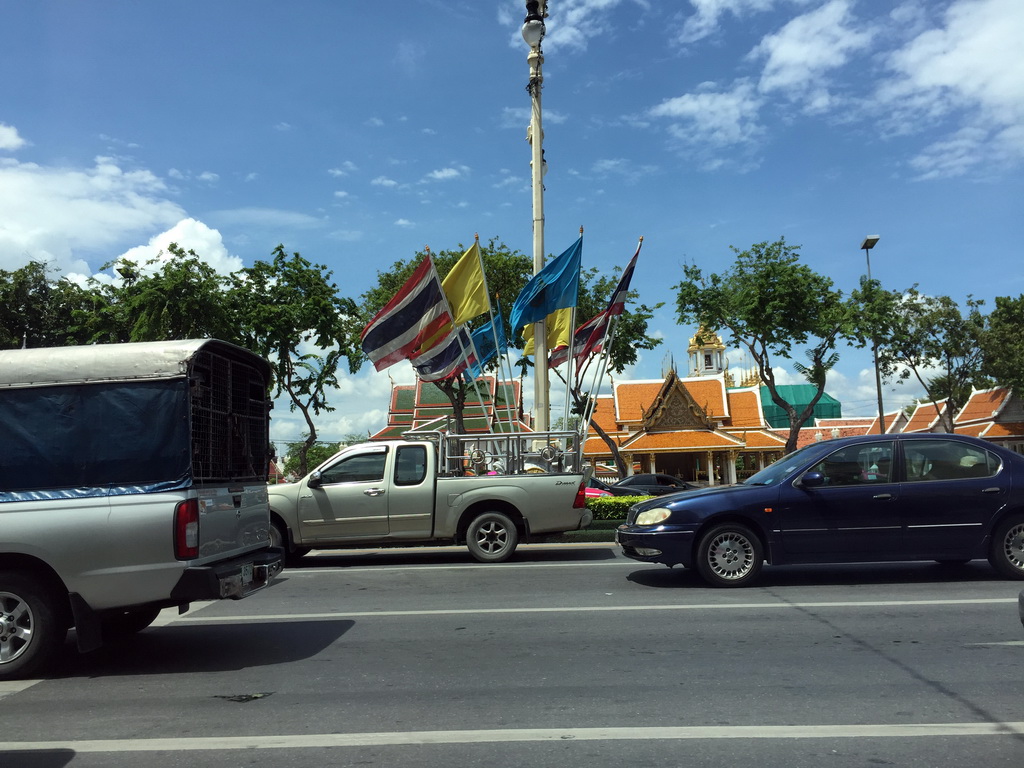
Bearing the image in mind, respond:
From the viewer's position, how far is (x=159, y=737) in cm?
492

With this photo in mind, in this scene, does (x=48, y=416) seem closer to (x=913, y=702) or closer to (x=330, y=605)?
(x=330, y=605)

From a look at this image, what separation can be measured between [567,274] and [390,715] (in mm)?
12354

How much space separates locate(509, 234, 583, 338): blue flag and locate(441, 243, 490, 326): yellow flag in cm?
89

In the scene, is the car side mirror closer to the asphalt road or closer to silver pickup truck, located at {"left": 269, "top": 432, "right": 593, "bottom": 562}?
the asphalt road

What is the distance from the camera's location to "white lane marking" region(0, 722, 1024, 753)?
4656 millimetres

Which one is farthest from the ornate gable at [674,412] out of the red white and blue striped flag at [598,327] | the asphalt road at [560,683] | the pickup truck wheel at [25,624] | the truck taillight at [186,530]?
the pickup truck wheel at [25,624]

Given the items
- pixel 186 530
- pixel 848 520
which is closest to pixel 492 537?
pixel 848 520

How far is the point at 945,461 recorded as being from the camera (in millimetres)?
9594

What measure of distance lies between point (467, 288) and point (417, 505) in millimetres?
5241

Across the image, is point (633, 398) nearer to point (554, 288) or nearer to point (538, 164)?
point (538, 164)

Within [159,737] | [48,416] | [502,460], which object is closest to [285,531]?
[502,460]

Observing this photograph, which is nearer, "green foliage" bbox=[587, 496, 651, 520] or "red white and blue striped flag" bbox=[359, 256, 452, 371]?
"red white and blue striped flag" bbox=[359, 256, 452, 371]

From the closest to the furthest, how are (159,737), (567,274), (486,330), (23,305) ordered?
(159,737) → (567,274) → (486,330) → (23,305)

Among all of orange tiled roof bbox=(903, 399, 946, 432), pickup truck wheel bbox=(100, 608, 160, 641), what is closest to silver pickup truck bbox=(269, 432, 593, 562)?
pickup truck wheel bbox=(100, 608, 160, 641)
